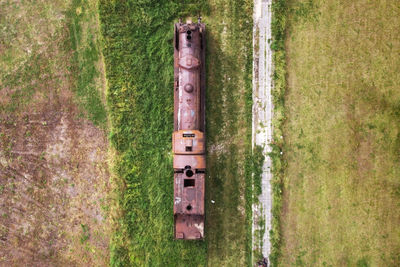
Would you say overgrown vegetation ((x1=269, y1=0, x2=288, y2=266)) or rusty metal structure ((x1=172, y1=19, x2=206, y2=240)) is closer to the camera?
rusty metal structure ((x1=172, y1=19, x2=206, y2=240))

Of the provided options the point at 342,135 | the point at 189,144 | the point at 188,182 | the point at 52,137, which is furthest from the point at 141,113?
the point at 342,135

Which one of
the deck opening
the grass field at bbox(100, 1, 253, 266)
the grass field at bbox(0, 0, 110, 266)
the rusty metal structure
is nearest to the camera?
the rusty metal structure

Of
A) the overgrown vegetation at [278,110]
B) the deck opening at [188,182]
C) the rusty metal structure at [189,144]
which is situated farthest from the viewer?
the overgrown vegetation at [278,110]

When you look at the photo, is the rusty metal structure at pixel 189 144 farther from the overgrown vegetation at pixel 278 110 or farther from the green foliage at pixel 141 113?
the overgrown vegetation at pixel 278 110

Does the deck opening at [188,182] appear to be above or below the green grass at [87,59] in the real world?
below

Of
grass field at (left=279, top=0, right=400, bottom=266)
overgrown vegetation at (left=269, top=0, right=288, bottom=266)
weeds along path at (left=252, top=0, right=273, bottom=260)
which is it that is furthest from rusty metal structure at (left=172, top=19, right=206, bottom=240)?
grass field at (left=279, top=0, right=400, bottom=266)

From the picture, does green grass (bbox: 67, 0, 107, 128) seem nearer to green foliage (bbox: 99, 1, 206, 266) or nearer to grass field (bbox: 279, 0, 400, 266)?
green foliage (bbox: 99, 1, 206, 266)

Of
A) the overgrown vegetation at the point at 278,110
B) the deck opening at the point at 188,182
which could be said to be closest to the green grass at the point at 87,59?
the deck opening at the point at 188,182
